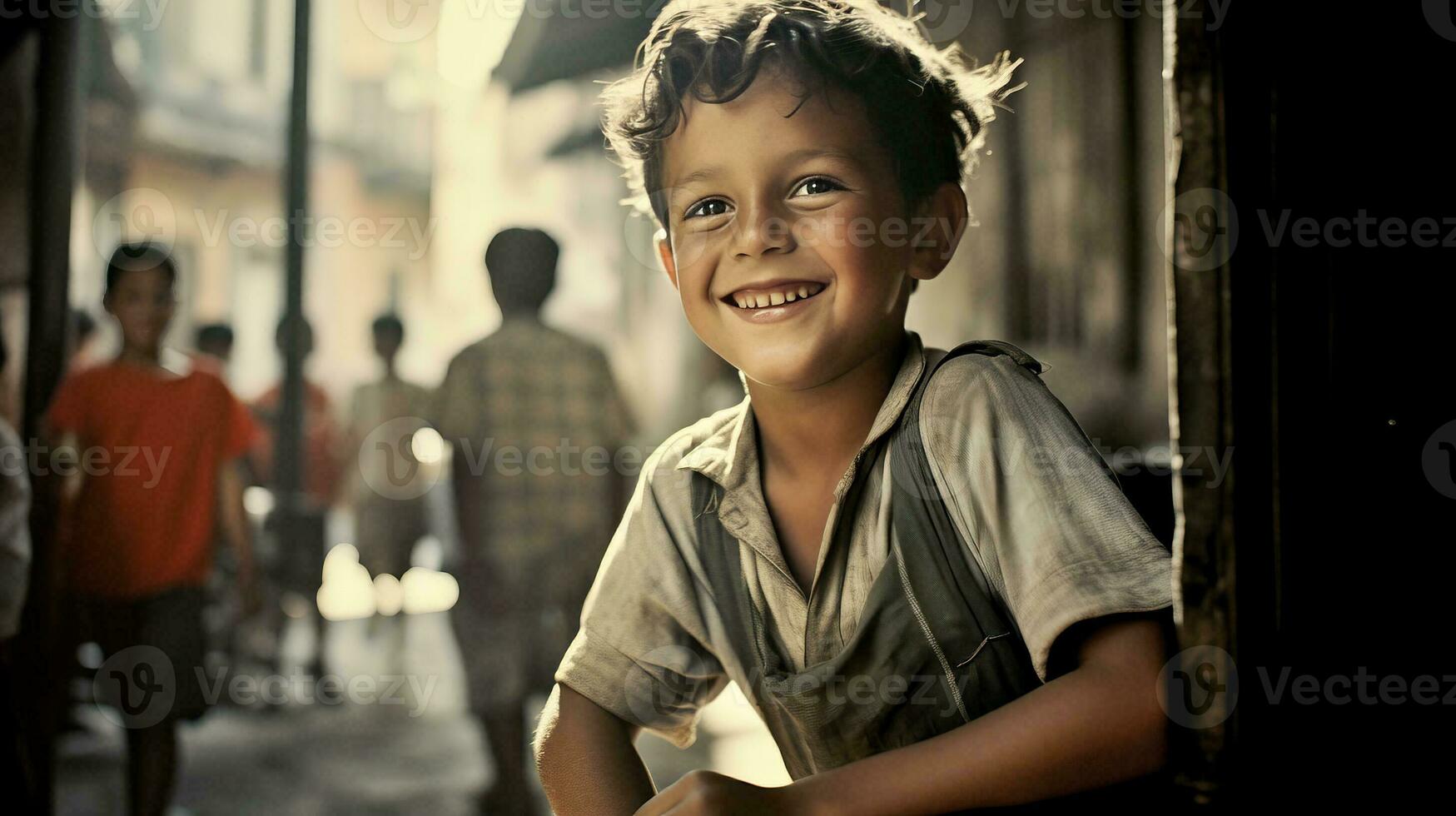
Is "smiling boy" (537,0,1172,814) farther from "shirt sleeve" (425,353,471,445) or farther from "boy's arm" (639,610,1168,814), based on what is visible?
"shirt sleeve" (425,353,471,445)

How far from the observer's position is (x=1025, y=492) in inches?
24.4

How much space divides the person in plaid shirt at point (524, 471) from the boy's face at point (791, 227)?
1.41 m

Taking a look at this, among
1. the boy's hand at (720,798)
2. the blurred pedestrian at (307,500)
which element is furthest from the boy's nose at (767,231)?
the blurred pedestrian at (307,500)

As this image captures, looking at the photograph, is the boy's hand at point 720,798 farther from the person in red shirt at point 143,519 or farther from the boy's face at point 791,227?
the person in red shirt at point 143,519

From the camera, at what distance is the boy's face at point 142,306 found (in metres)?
1.96

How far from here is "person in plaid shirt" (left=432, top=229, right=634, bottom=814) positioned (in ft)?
6.93

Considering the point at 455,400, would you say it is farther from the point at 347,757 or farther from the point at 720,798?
the point at 720,798

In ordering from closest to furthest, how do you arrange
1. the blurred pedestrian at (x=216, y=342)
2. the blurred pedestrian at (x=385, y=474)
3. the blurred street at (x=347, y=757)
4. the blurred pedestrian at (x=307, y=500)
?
the blurred street at (x=347, y=757) < the blurred pedestrian at (x=385, y=474) < the blurred pedestrian at (x=307, y=500) < the blurred pedestrian at (x=216, y=342)

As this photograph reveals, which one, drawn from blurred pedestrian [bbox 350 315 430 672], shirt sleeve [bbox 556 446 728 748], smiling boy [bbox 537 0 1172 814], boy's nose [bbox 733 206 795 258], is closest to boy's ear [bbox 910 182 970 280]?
smiling boy [bbox 537 0 1172 814]

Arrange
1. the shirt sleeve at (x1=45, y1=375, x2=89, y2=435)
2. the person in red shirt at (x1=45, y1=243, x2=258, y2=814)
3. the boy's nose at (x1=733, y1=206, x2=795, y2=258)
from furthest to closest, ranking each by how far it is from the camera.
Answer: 1. the person in red shirt at (x1=45, y1=243, x2=258, y2=814)
2. the shirt sleeve at (x1=45, y1=375, x2=89, y2=435)
3. the boy's nose at (x1=733, y1=206, x2=795, y2=258)

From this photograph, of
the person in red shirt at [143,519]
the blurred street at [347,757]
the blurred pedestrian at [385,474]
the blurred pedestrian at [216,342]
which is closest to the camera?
the person in red shirt at [143,519]

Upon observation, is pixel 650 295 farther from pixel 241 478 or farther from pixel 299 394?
pixel 241 478

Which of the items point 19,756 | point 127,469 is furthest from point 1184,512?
point 127,469

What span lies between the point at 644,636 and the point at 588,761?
0.30ft
